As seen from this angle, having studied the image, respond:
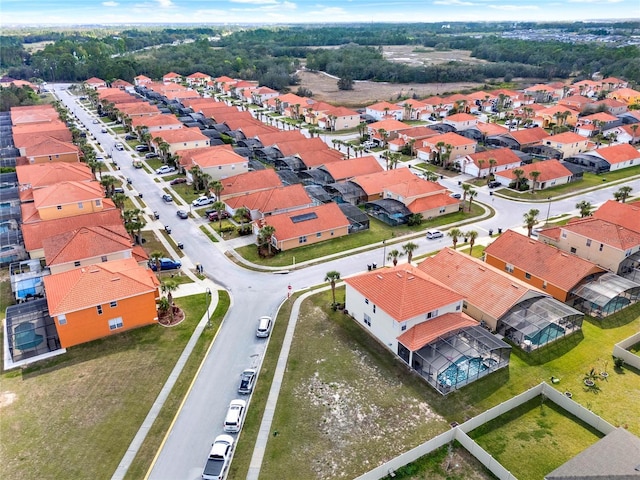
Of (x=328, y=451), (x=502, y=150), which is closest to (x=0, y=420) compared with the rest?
(x=328, y=451)

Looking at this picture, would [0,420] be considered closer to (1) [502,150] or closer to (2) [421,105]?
(1) [502,150]

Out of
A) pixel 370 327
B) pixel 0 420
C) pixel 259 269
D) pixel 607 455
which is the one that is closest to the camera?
pixel 607 455

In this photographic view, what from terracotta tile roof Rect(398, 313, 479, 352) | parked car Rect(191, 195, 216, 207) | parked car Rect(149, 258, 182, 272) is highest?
parked car Rect(191, 195, 216, 207)

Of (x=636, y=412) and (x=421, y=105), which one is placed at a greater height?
(x=421, y=105)

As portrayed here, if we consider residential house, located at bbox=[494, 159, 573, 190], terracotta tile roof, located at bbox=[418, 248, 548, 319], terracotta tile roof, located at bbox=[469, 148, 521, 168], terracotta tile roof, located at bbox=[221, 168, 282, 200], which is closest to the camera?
terracotta tile roof, located at bbox=[418, 248, 548, 319]

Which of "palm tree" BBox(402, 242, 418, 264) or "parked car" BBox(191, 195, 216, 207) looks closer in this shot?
"palm tree" BBox(402, 242, 418, 264)

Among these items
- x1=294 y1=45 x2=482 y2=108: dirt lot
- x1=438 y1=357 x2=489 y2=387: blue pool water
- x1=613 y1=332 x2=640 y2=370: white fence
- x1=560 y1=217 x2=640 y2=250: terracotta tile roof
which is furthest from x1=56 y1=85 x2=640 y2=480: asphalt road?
x1=294 y1=45 x2=482 y2=108: dirt lot

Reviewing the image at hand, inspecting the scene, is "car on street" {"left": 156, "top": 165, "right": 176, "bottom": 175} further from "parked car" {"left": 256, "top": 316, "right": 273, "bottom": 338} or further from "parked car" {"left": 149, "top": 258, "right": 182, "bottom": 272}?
"parked car" {"left": 256, "top": 316, "right": 273, "bottom": 338}
